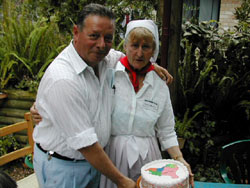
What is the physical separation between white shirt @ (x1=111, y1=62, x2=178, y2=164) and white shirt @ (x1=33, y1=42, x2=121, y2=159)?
8 cm

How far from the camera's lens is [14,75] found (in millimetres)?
3898

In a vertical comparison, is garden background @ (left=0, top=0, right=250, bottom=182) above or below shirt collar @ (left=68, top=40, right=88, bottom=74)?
below

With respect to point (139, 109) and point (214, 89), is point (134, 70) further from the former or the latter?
point (214, 89)

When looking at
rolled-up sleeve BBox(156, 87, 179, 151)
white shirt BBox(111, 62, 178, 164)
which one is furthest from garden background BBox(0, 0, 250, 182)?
white shirt BBox(111, 62, 178, 164)

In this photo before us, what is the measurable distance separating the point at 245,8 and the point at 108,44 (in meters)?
4.12

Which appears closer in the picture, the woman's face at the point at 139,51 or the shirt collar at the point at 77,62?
the shirt collar at the point at 77,62

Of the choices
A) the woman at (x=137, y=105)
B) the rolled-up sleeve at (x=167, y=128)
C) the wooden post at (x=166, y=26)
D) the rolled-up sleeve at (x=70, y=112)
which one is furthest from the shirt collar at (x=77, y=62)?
the wooden post at (x=166, y=26)

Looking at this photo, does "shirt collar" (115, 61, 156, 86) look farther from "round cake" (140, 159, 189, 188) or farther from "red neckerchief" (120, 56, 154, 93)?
"round cake" (140, 159, 189, 188)

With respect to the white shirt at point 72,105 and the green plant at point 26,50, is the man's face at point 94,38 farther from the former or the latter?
the green plant at point 26,50

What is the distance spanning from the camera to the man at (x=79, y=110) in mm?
1255

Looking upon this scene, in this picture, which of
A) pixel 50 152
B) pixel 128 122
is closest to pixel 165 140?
pixel 128 122

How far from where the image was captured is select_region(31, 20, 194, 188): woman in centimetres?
159

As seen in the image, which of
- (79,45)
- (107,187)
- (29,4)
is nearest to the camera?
(79,45)

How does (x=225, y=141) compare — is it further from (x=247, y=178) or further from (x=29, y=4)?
(x=29, y=4)
